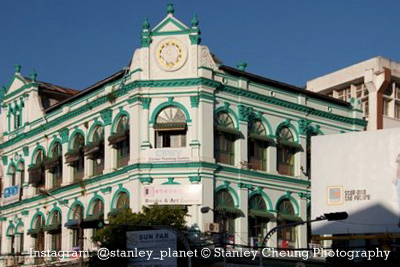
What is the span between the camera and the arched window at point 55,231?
192ft

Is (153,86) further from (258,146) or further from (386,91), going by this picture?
(386,91)

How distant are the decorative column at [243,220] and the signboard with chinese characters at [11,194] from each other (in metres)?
18.8

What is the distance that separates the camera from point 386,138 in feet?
156

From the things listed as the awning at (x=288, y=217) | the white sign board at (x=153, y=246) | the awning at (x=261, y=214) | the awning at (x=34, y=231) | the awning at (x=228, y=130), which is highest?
the awning at (x=228, y=130)

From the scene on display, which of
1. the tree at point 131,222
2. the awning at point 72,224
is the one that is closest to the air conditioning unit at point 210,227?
the tree at point 131,222

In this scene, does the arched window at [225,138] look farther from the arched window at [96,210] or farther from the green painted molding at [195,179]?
the arched window at [96,210]

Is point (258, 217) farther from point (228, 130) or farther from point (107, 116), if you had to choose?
point (107, 116)

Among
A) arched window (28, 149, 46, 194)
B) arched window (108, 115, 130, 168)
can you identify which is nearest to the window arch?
arched window (108, 115, 130, 168)

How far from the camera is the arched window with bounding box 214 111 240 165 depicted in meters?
51.9

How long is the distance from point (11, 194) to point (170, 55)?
19.4m

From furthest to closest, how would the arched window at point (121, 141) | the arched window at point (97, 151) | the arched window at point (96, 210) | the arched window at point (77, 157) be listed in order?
the arched window at point (77, 157)
the arched window at point (97, 151)
the arched window at point (96, 210)
the arched window at point (121, 141)

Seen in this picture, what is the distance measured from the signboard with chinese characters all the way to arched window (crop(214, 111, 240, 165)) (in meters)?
18.2

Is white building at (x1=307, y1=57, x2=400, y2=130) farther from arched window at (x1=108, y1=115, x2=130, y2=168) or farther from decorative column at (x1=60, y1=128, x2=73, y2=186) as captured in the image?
decorative column at (x1=60, y1=128, x2=73, y2=186)

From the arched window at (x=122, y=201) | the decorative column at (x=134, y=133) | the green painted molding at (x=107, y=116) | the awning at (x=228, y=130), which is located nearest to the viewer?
the decorative column at (x=134, y=133)
